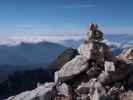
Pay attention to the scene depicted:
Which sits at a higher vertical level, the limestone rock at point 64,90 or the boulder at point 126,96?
the limestone rock at point 64,90

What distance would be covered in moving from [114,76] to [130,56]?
1038 cm

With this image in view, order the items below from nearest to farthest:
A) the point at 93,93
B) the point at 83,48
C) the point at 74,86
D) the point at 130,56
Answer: the point at 93,93 < the point at 74,86 < the point at 83,48 < the point at 130,56

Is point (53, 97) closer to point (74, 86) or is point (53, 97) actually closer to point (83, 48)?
point (74, 86)

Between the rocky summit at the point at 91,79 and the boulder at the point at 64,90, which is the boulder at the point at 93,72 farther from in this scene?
the boulder at the point at 64,90

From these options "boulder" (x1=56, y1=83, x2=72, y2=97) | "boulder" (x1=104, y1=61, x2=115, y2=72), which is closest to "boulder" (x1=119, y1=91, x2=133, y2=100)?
"boulder" (x1=104, y1=61, x2=115, y2=72)

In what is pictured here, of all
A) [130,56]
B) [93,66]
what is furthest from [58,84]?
[130,56]

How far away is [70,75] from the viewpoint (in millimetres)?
46312

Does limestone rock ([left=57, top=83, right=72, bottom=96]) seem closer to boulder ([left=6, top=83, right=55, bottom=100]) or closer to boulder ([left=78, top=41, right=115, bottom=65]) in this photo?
boulder ([left=6, top=83, right=55, bottom=100])

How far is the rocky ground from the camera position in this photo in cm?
4285

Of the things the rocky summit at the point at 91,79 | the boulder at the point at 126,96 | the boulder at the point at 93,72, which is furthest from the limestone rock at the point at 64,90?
the boulder at the point at 126,96

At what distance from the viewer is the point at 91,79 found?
45250mm

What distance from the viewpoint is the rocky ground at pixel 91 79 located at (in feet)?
141

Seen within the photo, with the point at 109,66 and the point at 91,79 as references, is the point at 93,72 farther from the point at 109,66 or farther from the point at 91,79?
the point at 109,66

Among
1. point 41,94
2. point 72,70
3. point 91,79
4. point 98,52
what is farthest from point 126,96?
point 41,94
